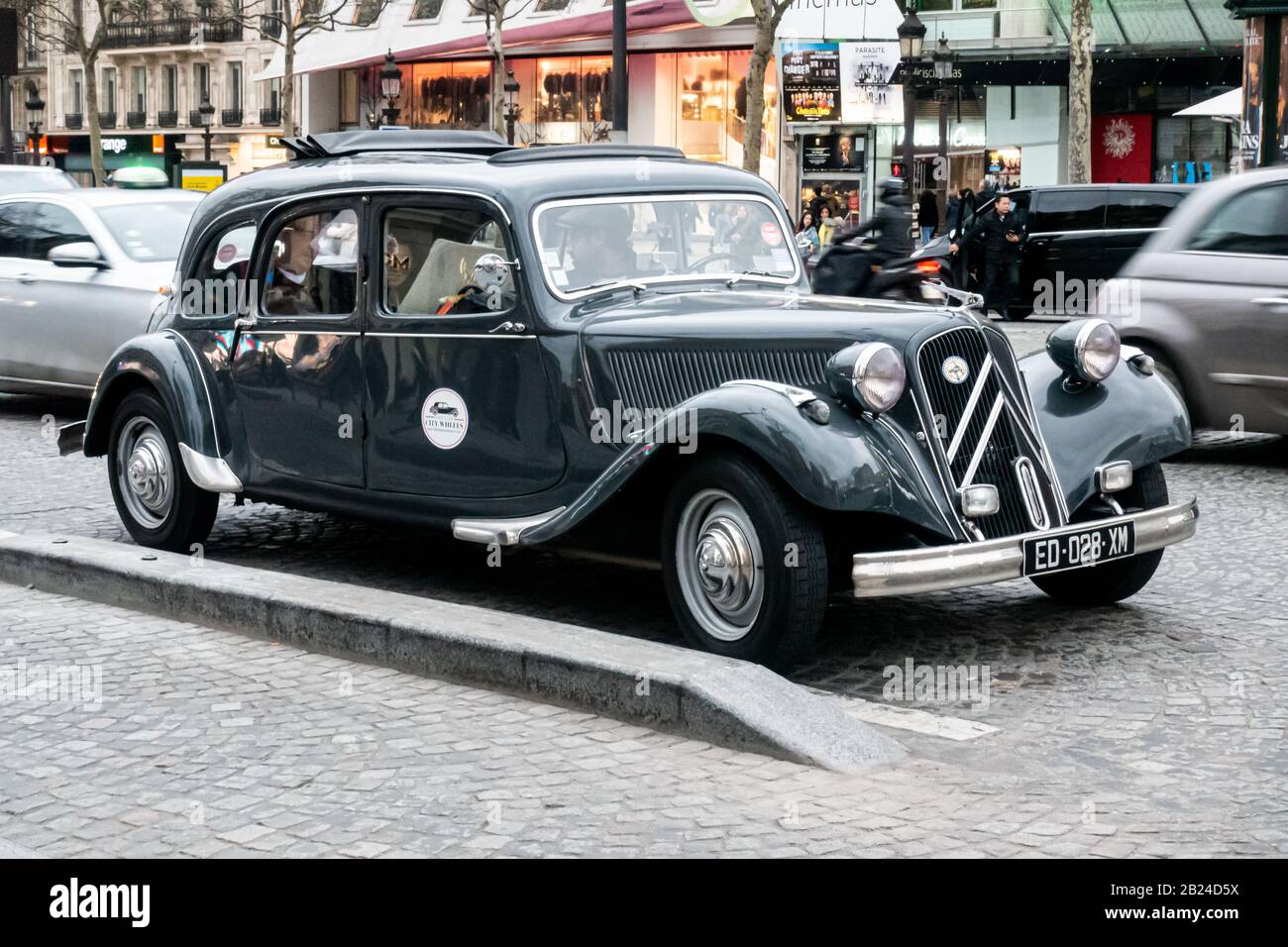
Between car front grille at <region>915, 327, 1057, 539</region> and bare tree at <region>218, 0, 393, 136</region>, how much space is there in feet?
125

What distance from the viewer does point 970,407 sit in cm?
617

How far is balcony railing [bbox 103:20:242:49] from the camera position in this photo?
64.6 m

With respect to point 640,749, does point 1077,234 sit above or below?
above

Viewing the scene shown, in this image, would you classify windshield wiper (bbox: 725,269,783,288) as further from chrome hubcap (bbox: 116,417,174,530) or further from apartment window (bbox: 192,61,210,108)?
apartment window (bbox: 192,61,210,108)

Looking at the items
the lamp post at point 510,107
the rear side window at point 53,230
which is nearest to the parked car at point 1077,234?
the rear side window at point 53,230

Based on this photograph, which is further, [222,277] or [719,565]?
[222,277]

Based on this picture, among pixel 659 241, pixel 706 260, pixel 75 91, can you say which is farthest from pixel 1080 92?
pixel 75 91

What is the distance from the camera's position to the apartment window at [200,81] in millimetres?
65562

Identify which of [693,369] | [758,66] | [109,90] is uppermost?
A: [109,90]

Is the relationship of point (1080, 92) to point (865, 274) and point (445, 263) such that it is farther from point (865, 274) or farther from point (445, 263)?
point (445, 263)

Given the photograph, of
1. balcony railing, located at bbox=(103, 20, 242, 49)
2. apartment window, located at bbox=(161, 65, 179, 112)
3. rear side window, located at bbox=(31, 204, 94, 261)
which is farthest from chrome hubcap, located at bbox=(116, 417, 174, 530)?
apartment window, located at bbox=(161, 65, 179, 112)

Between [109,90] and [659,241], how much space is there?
67.6 metres
